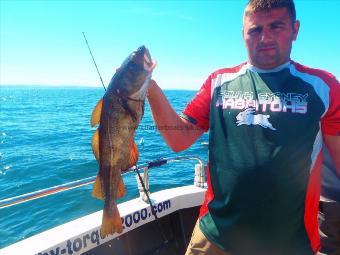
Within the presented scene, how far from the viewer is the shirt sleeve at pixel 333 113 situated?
252cm

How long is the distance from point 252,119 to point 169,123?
0.71 metres

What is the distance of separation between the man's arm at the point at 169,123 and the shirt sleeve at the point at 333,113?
107 cm

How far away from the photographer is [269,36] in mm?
2631

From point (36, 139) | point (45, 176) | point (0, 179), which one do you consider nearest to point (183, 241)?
point (45, 176)

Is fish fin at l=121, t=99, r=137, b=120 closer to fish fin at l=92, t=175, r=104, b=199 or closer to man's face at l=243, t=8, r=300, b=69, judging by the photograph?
fish fin at l=92, t=175, r=104, b=199

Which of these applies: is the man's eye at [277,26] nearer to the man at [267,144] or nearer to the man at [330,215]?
the man at [267,144]

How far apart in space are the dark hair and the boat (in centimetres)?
185

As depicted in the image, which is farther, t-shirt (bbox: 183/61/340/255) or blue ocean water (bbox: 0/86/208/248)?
blue ocean water (bbox: 0/86/208/248)

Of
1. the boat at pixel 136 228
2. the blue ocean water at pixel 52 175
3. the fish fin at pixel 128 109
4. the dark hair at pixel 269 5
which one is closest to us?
the fish fin at pixel 128 109

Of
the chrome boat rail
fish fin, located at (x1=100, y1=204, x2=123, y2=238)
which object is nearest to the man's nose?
the chrome boat rail

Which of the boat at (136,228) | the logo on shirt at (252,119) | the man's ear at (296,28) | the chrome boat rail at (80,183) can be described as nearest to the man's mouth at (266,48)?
the man's ear at (296,28)

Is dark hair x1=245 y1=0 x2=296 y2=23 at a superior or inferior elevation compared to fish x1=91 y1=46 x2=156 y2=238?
superior

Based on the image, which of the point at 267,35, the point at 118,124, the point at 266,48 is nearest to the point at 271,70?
the point at 266,48

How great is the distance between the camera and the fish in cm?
240
